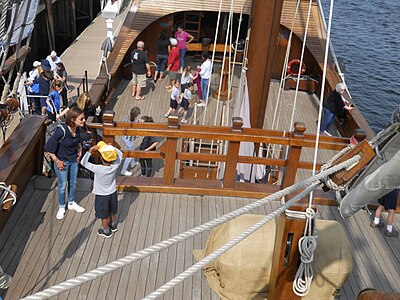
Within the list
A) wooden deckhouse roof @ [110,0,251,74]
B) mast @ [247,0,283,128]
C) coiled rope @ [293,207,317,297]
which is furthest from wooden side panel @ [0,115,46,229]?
wooden deckhouse roof @ [110,0,251,74]

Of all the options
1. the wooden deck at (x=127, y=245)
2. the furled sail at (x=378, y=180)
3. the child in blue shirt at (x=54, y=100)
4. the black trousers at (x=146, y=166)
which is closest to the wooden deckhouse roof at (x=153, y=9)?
the child in blue shirt at (x=54, y=100)

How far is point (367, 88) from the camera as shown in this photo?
20.7 metres

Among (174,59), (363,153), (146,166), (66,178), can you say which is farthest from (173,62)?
(363,153)

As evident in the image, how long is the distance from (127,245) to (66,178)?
3.33 ft

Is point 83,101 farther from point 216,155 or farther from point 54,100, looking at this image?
point 216,155

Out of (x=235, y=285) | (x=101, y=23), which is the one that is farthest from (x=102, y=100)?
(x=101, y=23)

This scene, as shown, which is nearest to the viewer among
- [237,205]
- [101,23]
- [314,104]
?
[237,205]

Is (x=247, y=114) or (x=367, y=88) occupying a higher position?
(x=247, y=114)

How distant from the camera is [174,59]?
11648 millimetres

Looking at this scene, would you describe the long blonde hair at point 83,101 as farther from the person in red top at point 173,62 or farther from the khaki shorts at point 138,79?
the person in red top at point 173,62

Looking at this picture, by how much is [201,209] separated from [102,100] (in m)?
4.57

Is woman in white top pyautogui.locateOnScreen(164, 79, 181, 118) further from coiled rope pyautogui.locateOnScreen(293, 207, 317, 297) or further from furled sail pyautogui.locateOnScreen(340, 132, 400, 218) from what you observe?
furled sail pyautogui.locateOnScreen(340, 132, 400, 218)

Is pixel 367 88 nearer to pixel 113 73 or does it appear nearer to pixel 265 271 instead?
pixel 113 73

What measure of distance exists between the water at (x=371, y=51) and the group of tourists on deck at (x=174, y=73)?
6408 millimetres
